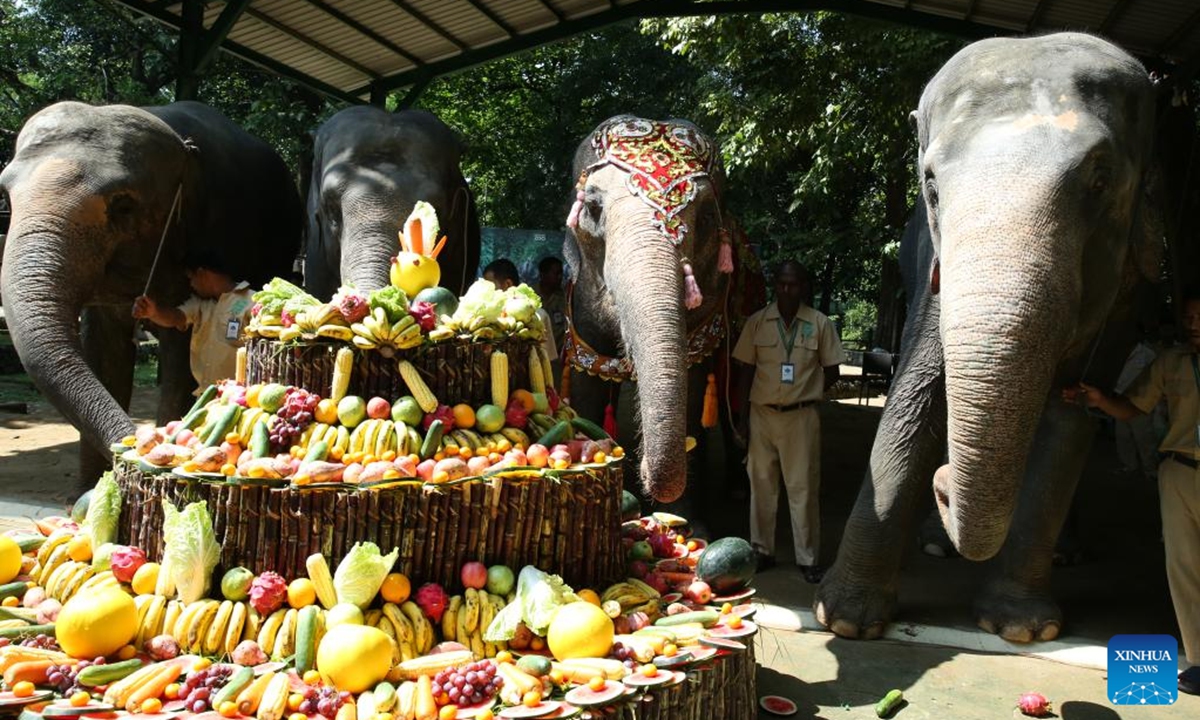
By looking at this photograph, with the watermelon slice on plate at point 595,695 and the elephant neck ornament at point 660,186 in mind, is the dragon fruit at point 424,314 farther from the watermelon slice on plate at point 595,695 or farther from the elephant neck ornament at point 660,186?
the elephant neck ornament at point 660,186

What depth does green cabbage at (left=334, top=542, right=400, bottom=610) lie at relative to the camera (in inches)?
128

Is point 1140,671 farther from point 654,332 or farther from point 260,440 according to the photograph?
point 260,440

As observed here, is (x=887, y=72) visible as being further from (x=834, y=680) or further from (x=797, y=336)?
(x=834, y=680)

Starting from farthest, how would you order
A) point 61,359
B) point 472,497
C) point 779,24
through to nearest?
point 779,24
point 61,359
point 472,497

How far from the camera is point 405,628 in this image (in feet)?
10.8

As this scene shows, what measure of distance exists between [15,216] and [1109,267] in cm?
563

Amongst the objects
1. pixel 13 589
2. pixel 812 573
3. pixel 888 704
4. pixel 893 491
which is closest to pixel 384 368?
pixel 13 589

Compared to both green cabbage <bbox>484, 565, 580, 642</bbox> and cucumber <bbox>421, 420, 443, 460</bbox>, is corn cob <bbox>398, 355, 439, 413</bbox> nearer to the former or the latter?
cucumber <bbox>421, 420, 443, 460</bbox>

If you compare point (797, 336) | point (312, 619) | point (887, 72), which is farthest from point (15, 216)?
point (887, 72)

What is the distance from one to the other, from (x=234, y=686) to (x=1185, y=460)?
4.09 metres

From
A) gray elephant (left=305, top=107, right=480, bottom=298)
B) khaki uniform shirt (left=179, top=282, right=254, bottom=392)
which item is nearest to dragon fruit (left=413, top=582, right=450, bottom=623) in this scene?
gray elephant (left=305, top=107, right=480, bottom=298)

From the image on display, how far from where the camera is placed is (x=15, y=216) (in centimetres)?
560

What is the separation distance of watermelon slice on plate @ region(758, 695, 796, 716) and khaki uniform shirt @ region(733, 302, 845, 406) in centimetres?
228

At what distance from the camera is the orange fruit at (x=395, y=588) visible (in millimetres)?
3379
